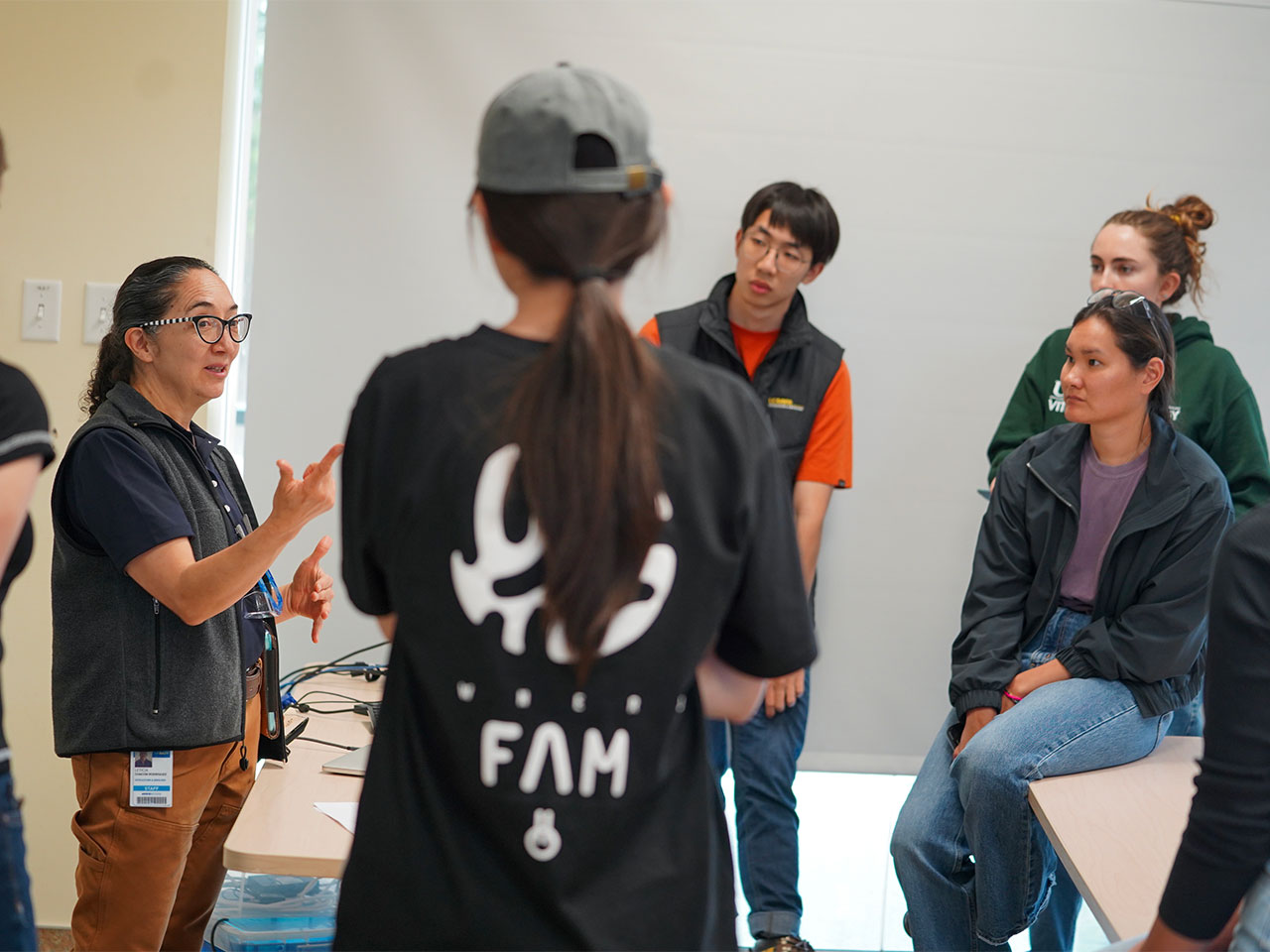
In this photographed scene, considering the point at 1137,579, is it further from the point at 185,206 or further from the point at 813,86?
the point at 185,206

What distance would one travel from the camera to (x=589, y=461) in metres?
0.85

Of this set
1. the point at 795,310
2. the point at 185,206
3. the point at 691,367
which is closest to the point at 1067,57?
the point at 795,310

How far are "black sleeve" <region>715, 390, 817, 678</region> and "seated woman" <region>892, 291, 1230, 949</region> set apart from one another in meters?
1.27

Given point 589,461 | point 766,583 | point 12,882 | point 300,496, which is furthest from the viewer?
point 300,496

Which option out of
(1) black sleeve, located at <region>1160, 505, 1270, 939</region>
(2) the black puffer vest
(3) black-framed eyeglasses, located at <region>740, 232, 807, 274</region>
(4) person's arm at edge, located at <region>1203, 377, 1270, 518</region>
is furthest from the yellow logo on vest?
(1) black sleeve, located at <region>1160, 505, 1270, 939</region>

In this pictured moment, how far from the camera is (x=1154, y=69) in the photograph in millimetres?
3105

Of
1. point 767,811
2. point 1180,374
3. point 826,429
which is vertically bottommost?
point 767,811

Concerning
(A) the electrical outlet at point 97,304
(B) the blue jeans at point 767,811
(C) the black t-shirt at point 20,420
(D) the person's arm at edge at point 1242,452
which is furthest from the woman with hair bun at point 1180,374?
(A) the electrical outlet at point 97,304

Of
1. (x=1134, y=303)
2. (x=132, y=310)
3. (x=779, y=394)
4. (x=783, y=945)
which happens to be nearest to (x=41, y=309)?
(x=132, y=310)

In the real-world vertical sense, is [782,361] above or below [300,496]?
above

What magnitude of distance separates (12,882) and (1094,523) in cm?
205

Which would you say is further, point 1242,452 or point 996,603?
point 1242,452

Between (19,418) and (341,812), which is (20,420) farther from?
(341,812)

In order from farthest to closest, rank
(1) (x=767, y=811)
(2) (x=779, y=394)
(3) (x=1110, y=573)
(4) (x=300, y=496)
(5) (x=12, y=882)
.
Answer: (2) (x=779, y=394), (1) (x=767, y=811), (3) (x=1110, y=573), (4) (x=300, y=496), (5) (x=12, y=882)
